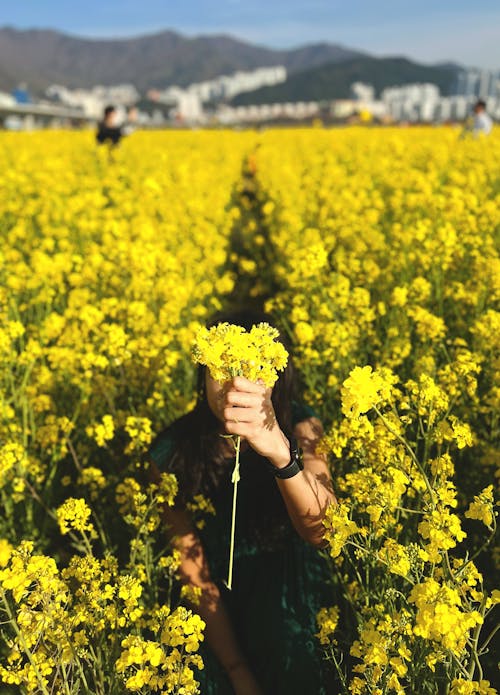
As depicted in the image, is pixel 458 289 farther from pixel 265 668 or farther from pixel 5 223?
pixel 5 223

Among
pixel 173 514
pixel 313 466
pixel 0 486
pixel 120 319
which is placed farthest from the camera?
pixel 120 319

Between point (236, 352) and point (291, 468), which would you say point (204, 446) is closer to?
point (291, 468)

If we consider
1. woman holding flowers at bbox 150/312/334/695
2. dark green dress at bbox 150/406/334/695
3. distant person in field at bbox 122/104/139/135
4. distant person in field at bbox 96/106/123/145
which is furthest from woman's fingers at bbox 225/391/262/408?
distant person in field at bbox 96/106/123/145

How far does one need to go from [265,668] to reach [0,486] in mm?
1239

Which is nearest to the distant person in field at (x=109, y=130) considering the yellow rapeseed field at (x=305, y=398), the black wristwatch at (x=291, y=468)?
the yellow rapeseed field at (x=305, y=398)

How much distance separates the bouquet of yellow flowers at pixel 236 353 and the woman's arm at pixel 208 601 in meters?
0.82

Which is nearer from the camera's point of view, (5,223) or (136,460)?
(136,460)

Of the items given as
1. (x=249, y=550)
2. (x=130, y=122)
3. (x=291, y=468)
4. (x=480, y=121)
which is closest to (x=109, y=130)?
(x=130, y=122)

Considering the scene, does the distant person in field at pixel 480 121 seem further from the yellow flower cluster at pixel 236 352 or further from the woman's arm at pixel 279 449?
the yellow flower cluster at pixel 236 352

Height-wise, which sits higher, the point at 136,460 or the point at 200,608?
the point at 136,460

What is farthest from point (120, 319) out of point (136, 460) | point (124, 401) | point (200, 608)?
point (200, 608)

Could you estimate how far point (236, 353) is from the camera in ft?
4.05

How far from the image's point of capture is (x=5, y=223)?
19.6 ft

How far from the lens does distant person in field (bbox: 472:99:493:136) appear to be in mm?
10168
